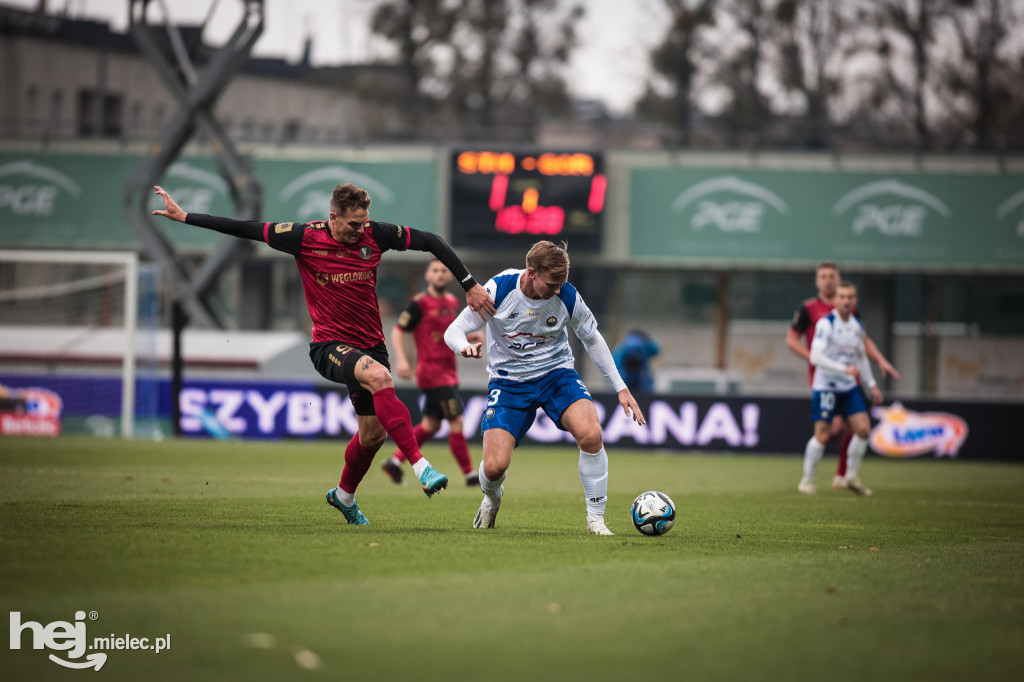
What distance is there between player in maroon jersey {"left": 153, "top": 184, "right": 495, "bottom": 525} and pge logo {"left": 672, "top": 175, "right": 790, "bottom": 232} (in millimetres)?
21363

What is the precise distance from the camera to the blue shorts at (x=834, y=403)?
12680 mm

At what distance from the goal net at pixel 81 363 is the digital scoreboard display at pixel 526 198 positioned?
7551 mm

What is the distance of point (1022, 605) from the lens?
5625mm

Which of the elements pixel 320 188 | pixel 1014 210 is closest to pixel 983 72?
pixel 1014 210

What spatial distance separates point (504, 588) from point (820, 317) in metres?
8.61

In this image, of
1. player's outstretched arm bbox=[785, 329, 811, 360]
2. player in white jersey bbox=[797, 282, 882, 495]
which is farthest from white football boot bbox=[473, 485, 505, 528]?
player's outstretched arm bbox=[785, 329, 811, 360]

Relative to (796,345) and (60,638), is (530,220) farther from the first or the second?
(60,638)

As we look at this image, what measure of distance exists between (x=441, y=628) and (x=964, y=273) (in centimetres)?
2645

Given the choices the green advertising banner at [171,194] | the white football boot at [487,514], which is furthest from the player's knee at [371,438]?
the green advertising banner at [171,194]

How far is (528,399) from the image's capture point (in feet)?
26.1

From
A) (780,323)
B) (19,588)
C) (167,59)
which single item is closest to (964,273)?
(780,323)

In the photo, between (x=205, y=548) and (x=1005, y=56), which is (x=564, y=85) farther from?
(x=205, y=548)

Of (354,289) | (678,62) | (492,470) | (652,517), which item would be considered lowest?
(652,517)

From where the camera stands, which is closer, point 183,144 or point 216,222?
point 216,222
